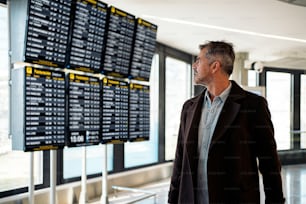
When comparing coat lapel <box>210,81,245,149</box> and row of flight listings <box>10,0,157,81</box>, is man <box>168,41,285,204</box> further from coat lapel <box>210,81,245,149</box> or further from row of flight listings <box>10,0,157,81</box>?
row of flight listings <box>10,0,157,81</box>

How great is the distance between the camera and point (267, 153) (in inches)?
59.0

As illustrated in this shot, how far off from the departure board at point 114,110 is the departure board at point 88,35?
24 centimetres

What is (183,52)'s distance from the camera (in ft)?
22.0

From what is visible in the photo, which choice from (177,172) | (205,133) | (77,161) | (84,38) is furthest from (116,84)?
(205,133)

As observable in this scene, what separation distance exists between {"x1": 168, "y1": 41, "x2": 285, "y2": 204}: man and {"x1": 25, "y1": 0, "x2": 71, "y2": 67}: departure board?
4.58 ft

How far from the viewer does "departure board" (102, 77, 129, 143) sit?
3291 mm

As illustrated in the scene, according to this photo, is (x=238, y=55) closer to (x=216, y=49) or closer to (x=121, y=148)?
(x=121, y=148)

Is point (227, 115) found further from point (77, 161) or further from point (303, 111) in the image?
point (303, 111)

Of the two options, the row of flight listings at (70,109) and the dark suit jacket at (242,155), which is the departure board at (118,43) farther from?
the dark suit jacket at (242,155)

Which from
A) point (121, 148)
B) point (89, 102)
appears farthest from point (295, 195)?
point (89, 102)

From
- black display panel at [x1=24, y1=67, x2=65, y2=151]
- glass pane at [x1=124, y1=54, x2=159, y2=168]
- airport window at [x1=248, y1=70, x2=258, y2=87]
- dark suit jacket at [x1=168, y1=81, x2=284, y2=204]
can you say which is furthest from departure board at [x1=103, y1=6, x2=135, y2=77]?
airport window at [x1=248, y1=70, x2=258, y2=87]

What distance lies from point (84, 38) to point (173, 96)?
12.2ft

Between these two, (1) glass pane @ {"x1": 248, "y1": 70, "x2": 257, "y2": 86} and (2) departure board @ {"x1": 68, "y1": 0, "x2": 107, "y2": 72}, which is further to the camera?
(1) glass pane @ {"x1": 248, "y1": 70, "x2": 257, "y2": 86}

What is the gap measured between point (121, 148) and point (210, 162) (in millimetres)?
3732
